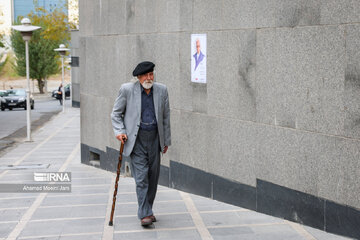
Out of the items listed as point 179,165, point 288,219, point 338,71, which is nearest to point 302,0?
point 338,71

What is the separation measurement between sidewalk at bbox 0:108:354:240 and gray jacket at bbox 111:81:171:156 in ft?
2.86

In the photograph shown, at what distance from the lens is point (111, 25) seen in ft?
33.5

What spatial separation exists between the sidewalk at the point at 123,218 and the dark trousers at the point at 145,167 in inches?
10.4

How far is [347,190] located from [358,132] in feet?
1.91

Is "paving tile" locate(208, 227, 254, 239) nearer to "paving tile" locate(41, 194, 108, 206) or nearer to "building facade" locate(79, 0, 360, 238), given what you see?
"building facade" locate(79, 0, 360, 238)

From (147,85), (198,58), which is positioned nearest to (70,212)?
(147,85)

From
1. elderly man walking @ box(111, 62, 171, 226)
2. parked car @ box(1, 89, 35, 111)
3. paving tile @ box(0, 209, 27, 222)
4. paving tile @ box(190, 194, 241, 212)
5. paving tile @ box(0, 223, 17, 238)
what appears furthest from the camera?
parked car @ box(1, 89, 35, 111)

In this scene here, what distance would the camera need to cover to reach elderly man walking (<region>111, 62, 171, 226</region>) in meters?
6.36

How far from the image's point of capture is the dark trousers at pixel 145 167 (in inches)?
249

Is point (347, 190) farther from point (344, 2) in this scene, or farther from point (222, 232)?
point (344, 2)

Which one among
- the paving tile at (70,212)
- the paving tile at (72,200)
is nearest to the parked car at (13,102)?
the paving tile at (72,200)

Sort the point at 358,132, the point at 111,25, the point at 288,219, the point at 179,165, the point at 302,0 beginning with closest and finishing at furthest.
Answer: the point at 358,132
the point at 302,0
the point at 288,219
the point at 179,165
the point at 111,25

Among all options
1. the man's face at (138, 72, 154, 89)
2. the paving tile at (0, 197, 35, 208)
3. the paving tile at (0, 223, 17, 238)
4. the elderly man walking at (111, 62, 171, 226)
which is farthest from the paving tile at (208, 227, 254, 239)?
the paving tile at (0, 197, 35, 208)

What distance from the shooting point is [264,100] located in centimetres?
660
